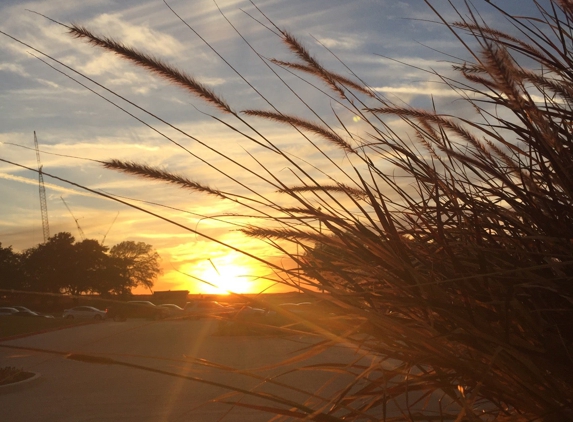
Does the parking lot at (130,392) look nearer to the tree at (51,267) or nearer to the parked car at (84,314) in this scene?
the parked car at (84,314)

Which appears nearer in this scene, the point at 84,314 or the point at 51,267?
the point at 84,314

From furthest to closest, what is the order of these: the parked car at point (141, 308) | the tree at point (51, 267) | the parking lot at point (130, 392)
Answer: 1. the tree at point (51, 267)
2. the parking lot at point (130, 392)
3. the parked car at point (141, 308)

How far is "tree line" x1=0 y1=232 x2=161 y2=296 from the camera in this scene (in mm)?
73312

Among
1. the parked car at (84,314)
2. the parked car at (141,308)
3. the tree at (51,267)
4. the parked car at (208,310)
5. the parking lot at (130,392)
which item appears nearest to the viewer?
the parked car at (141,308)

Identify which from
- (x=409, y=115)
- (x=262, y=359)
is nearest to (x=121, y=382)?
(x=262, y=359)

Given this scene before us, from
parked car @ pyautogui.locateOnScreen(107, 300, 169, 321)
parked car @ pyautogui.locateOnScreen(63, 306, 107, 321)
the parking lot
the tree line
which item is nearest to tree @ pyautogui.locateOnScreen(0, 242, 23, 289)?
the tree line

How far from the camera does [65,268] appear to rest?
242ft

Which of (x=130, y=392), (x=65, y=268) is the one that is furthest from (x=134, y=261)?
(x=130, y=392)

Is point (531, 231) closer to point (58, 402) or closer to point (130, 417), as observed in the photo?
point (130, 417)

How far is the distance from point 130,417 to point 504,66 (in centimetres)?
915

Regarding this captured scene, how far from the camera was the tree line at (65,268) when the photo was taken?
7331 centimetres

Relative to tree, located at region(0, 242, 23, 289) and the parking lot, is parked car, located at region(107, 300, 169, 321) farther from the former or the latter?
tree, located at region(0, 242, 23, 289)

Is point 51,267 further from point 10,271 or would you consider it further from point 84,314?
point 84,314

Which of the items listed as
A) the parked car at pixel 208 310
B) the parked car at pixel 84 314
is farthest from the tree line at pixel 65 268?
the parked car at pixel 208 310
